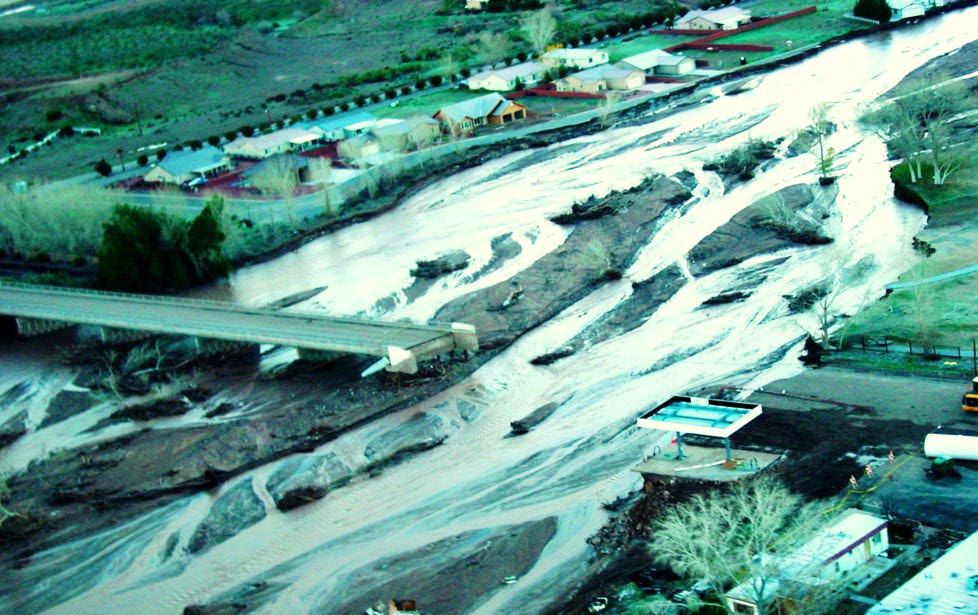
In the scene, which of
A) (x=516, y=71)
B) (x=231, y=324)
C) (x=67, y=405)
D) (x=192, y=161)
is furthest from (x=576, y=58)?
(x=67, y=405)

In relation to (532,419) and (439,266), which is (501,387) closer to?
(532,419)

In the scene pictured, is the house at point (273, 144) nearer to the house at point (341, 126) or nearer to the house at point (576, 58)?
the house at point (341, 126)

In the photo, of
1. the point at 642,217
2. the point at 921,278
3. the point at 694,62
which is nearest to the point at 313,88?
the point at 694,62

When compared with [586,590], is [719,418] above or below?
above

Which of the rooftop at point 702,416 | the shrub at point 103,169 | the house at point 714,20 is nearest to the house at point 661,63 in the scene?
the house at point 714,20

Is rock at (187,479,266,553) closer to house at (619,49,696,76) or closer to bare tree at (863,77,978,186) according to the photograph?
bare tree at (863,77,978,186)

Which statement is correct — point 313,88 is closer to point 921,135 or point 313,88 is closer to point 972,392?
point 921,135
